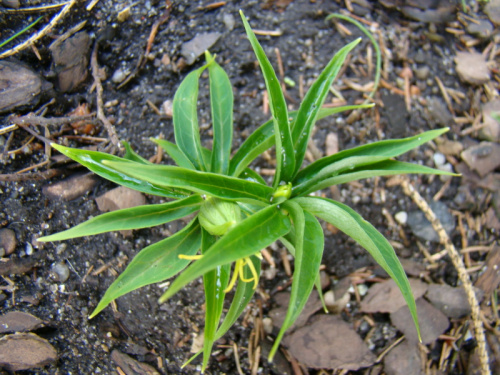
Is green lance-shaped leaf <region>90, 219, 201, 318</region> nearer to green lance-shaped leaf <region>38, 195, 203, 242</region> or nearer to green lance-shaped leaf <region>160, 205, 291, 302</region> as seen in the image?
green lance-shaped leaf <region>38, 195, 203, 242</region>

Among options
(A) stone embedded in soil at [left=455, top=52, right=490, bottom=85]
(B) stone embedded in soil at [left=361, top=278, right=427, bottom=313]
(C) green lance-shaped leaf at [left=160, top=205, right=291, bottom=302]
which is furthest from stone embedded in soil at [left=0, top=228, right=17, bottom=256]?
(A) stone embedded in soil at [left=455, top=52, right=490, bottom=85]

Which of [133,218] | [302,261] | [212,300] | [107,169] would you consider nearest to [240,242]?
[302,261]

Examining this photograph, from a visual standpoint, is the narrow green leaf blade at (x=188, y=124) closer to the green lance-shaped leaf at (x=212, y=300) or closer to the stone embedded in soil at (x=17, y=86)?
the green lance-shaped leaf at (x=212, y=300)

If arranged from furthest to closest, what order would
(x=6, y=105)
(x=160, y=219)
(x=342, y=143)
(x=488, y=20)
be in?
(x=488, y=20)
(x=342, y=143)
(x=6, y=105)
(x=160, y=219)

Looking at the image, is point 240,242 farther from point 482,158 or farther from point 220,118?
point 482,158

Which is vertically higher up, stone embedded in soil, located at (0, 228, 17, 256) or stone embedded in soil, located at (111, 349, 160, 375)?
stone embedded in soil, located at (0, 228, 17, 256)

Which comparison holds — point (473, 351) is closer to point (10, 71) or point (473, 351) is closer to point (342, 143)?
point (342, 143)

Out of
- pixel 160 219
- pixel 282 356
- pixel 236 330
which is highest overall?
pixel 160 219

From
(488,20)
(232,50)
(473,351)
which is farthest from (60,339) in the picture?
(488,20)
